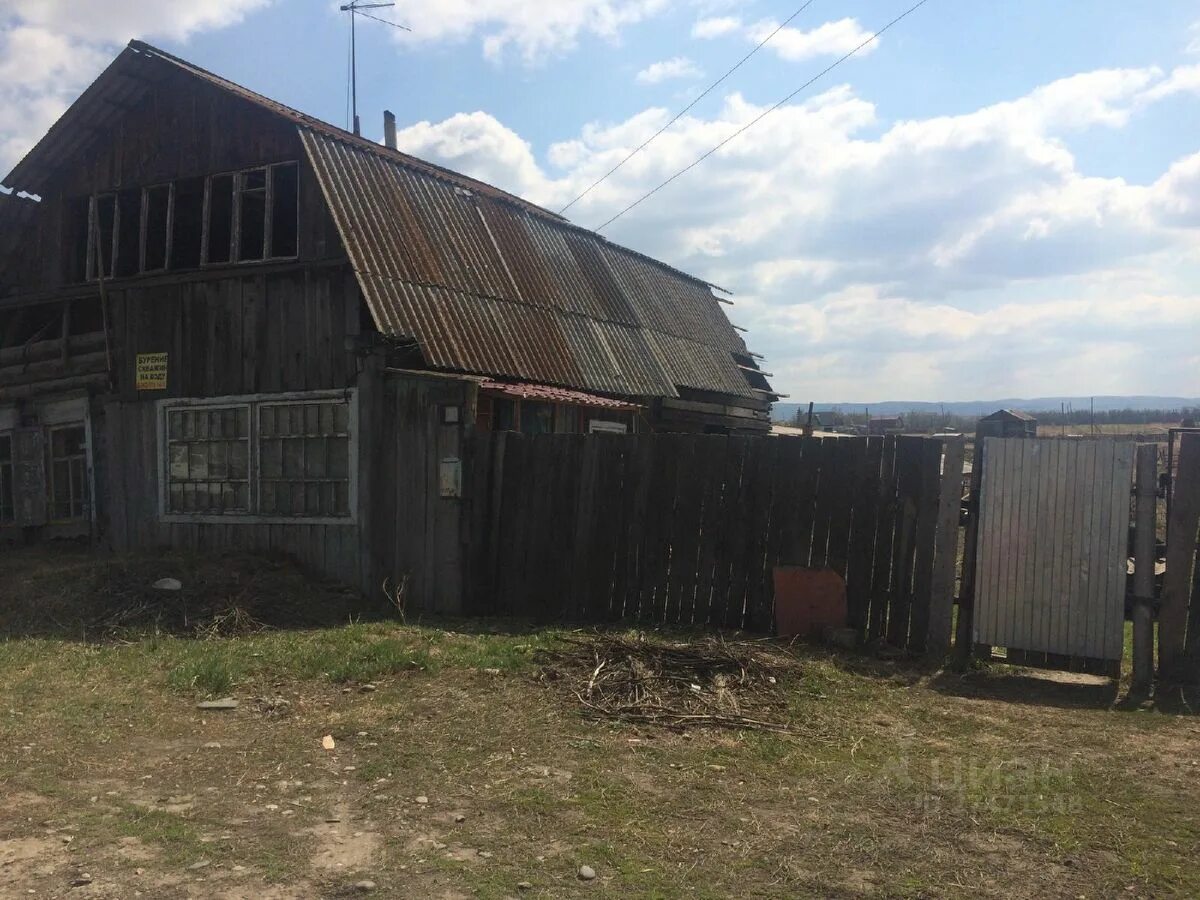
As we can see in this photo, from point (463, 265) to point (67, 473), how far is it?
7.02 metres

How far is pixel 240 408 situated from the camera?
11352 mm

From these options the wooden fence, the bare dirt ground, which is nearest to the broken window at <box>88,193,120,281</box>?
the wooden fence

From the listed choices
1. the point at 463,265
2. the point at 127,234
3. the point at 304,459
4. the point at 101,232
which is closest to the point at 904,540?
the point at 304,459

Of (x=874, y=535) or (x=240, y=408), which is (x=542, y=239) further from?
(x=874, y=535)

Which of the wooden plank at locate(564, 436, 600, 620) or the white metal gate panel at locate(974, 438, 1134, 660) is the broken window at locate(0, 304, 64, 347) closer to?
the wooden plank at locate(564, 436, 600, 620)

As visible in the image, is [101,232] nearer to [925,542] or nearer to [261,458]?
[261,458]

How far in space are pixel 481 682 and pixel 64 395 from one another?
398 inches

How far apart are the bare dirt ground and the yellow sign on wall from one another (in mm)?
5681

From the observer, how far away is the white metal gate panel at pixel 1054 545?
674 centimetres

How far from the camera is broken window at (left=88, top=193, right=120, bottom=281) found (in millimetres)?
13148

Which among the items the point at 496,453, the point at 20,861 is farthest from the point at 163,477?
the point at 20,861

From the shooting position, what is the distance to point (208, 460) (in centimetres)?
1164

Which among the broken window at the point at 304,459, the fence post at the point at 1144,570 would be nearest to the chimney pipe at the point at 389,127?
the broken window at the point at 304,459

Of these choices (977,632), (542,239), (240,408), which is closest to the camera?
(977,632)
